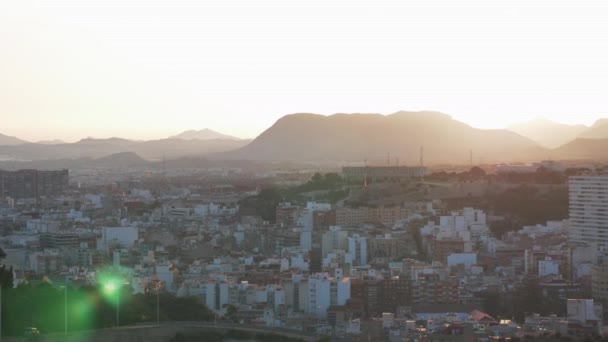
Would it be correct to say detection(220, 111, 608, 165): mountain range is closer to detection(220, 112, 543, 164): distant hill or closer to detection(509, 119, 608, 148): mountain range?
detection(220, 112, 543, 164): distant hill

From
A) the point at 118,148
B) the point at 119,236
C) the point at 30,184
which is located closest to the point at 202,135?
the point at 118,148

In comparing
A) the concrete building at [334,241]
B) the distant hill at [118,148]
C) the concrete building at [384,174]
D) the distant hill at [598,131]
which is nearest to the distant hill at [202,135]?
the distant hill at [118,148]

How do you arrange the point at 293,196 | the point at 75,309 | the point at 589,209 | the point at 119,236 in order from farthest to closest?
the point at 293,196 < the point at 589,209 < the point at 119,236 < the point at 75,309

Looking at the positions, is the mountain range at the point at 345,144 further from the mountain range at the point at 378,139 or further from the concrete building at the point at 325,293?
the concrete building at the point at 325,293

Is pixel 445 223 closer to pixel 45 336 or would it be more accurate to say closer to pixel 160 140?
pixel 45 336

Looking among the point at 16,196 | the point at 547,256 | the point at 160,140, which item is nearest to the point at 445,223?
the point at 547,256

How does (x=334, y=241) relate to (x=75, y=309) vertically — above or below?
below

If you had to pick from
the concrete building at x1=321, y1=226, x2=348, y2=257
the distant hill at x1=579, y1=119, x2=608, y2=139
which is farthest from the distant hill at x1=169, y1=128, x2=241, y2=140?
the concrete building at x1=321, y1=226, x2=348, y2=257

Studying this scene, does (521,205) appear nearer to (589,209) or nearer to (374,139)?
(589,209)
